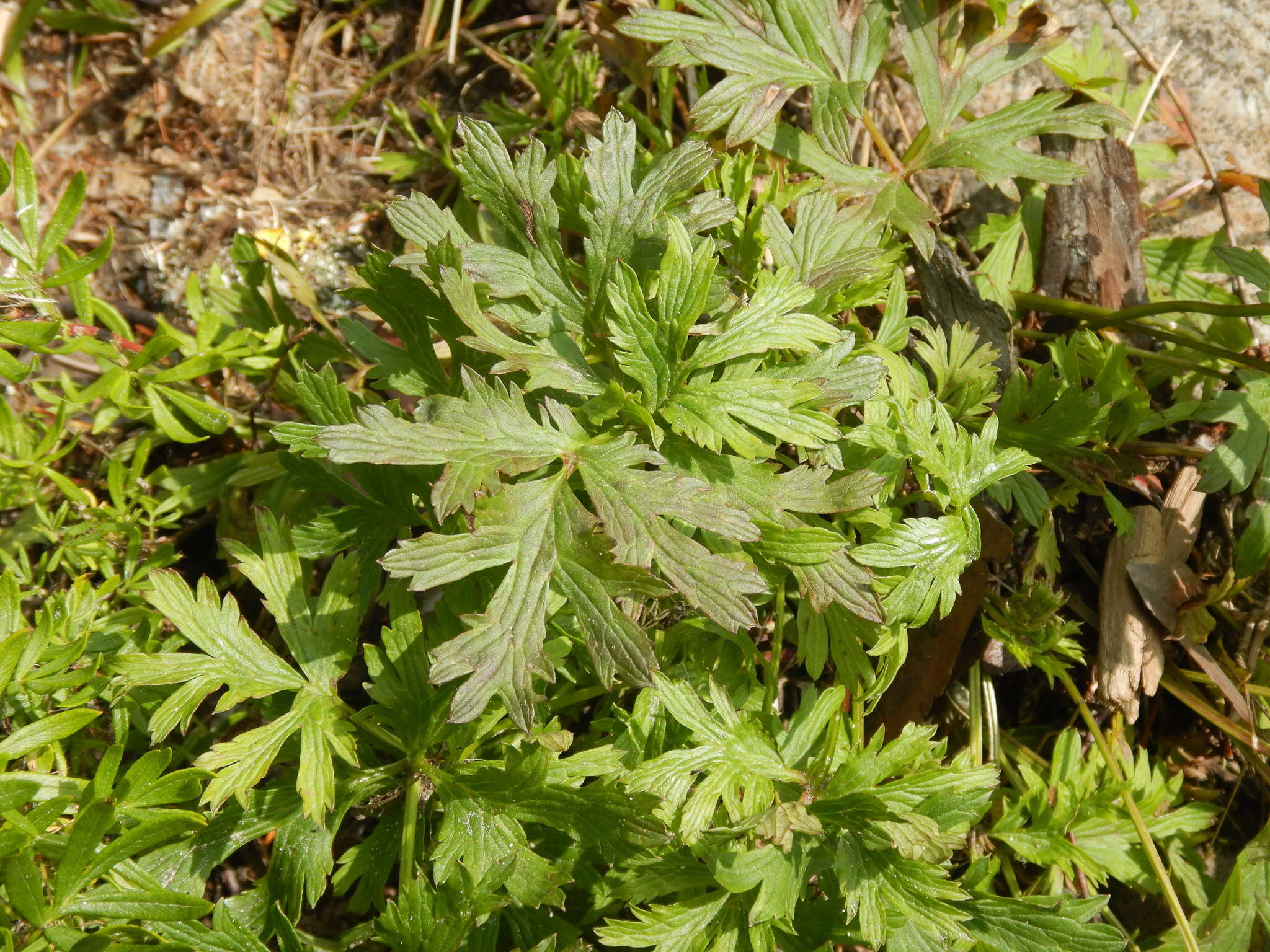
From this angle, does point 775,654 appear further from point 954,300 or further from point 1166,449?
point 1166,449

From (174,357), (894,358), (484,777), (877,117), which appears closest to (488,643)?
(484,777)

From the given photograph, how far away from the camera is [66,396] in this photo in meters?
2.50

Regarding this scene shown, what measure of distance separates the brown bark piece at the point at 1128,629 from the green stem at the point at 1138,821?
3.7 inches

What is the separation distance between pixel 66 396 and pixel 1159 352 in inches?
120

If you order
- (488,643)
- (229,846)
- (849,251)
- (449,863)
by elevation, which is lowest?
(229,846)

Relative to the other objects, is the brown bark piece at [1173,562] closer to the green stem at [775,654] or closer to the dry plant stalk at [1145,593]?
the dry plant stalk at [1145,593]

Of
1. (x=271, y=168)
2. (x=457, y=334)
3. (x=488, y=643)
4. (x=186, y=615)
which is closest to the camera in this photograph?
(x=488, y=643)

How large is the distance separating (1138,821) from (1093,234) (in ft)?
5.29

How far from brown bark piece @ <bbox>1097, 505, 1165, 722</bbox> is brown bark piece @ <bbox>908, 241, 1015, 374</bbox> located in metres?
0.57

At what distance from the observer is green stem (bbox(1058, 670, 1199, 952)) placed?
218 cm

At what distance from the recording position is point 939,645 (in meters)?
2.31

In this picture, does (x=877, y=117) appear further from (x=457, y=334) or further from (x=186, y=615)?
(x=186, y=615)

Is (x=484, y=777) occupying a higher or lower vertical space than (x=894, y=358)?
lower

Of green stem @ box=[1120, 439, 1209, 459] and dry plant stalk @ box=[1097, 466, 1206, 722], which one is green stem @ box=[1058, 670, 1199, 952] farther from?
green stem @ box=[1120, 439, 1209, 459]
